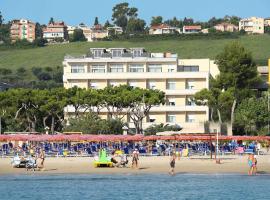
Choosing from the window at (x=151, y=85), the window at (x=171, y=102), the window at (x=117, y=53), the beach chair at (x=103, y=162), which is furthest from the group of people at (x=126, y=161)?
the window at (x=117, y=53)

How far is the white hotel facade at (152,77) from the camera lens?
109125mm

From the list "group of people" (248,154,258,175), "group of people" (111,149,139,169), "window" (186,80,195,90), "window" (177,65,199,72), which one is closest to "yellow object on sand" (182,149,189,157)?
"group of people" (111,149,139,169)

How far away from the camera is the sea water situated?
165ft

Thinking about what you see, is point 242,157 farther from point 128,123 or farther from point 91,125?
point 128,123

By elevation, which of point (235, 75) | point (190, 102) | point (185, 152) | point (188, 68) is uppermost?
point (188, 68)

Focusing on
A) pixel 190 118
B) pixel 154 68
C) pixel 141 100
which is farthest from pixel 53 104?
pixel 190 118

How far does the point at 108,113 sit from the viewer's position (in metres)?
104

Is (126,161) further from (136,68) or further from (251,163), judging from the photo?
(136,68)

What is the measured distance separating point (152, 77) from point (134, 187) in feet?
186

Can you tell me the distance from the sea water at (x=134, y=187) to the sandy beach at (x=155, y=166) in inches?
75.7

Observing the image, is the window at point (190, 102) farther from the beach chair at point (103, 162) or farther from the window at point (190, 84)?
the beach chair at point (103, 162)

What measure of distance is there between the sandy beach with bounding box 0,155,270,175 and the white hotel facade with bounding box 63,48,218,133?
38.0m

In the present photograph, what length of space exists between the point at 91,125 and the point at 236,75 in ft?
74.5

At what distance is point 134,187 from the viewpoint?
54.1 metres
